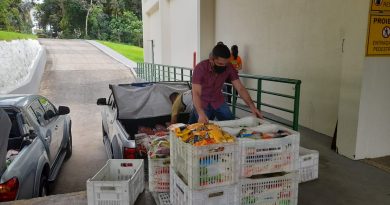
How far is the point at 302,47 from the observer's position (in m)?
7.04

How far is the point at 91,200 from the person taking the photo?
3016mm

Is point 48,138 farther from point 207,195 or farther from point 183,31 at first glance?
point 183,31

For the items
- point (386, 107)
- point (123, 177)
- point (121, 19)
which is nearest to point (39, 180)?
point (123, 177)

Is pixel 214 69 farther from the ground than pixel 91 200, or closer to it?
farther from the ground

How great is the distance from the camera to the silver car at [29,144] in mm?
3148

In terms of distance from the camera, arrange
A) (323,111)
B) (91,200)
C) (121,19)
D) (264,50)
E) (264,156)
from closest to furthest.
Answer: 1. (264,156)
2. (91,200)
3. (323,111)
4. (264,50)
5. (121,19)

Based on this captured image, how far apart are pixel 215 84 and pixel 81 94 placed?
1208 cm

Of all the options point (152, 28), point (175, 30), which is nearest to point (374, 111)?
point (175, 30)

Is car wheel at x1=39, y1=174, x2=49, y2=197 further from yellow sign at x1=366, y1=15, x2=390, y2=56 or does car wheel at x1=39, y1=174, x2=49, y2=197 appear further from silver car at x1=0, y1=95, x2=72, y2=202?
yellow sign at x1=366, y1=15, x2=390, y2=56

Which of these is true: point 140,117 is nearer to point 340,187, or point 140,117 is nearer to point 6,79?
point 340,187

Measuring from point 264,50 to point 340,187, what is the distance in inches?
203

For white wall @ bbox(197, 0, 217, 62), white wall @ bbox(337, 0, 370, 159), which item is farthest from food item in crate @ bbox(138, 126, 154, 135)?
white wall @ bbox(197, 0, 217, 62)

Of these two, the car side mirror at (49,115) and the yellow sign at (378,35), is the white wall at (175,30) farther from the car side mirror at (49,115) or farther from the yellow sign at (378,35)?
the yellow sign at (378,35)

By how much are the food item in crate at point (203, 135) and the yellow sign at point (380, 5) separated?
128 inches
